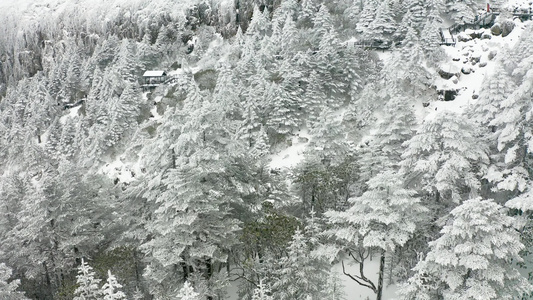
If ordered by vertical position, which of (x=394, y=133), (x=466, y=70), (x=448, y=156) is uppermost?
(x=448, y=156)

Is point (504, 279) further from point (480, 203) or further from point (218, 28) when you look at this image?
point (218, 28)

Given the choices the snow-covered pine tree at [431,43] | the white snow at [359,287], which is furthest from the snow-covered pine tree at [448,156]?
the snow-covered pine tree at [431,43]

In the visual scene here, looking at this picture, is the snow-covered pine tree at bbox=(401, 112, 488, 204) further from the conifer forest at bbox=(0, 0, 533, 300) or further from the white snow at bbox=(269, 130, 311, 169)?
the white snow at bbox=(269, 130, 311, 169)

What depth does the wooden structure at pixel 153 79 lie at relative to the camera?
224 feet

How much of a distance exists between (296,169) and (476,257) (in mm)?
16718

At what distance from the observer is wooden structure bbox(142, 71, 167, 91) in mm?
68125

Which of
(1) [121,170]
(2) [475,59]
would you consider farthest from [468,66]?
(1) [121,170]

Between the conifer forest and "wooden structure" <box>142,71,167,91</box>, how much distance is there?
31 cm

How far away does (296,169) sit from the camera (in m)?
28.9

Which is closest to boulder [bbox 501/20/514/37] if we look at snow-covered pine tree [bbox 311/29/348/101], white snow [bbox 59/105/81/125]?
snow-covered pine tree [bbox 311/29/348/101]

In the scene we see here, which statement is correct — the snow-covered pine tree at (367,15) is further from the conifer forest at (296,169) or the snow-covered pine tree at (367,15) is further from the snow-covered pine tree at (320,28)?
the snow-covered pine tree at (320,28)

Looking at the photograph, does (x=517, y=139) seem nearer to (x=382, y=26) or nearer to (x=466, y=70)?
(x=466, y=70)

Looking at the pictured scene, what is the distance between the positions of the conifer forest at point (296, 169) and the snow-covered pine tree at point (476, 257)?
0.25 ft

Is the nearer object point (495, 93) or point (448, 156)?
point (448, 156)
